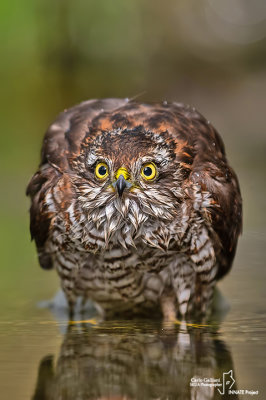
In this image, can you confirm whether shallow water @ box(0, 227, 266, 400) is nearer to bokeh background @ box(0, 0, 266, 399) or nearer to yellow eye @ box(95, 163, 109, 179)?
yellow eye @ box(95, 163, 109, 179)

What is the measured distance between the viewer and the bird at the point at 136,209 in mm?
4980

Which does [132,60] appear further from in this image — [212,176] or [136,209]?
[136,209]

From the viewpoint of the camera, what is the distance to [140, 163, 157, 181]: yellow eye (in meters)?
4.93

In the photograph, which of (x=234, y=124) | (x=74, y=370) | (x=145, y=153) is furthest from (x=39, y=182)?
(x=234, y=124)

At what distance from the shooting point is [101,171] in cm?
498

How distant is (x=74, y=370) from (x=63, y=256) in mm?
1532

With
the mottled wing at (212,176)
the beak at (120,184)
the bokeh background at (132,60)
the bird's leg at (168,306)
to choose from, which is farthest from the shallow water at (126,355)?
the bokeh background at (132,60)

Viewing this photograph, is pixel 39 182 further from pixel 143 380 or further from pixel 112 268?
pixel 143 380

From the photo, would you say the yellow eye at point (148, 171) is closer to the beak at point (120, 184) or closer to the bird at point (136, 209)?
the bird at point (136, 209)

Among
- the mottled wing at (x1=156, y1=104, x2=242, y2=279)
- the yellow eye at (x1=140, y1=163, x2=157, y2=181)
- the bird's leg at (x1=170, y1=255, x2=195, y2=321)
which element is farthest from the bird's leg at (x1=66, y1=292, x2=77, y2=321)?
the yellow eye at (x1=140, y1=163, x2=157, y2=181)

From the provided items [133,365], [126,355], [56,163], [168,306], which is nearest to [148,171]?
[56,163]

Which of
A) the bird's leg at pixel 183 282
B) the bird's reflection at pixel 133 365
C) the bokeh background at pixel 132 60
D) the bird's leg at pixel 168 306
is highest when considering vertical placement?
the bokeh background at pixel 132 60

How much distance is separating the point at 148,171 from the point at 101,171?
0.29 m

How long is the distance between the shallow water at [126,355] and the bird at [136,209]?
26 centimetres
